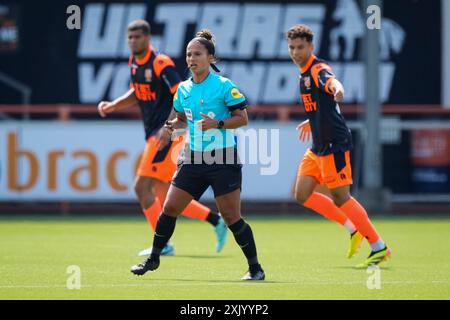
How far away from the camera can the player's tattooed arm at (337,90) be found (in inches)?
435

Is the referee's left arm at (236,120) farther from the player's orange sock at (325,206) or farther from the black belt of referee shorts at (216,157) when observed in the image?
the player's orange sock at (325,206)

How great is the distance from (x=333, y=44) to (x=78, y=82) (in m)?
4.88

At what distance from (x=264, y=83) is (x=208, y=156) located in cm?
1277

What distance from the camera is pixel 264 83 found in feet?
75.8

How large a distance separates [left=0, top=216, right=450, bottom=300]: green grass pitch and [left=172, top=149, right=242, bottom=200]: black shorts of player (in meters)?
0.80

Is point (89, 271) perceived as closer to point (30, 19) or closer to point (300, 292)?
point (300, 292)

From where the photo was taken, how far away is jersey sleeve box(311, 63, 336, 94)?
11867 mm

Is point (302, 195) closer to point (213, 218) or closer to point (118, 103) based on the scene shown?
point (213, 218)

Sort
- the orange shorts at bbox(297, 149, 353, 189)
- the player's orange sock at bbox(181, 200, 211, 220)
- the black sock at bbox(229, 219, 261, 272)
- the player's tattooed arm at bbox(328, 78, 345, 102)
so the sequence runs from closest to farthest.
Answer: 1. the black sock at bbox(229, 219, 261, 272)
2. the player's tattooed arm at bbox(328, 78, 345, 102)
3. the orange shorts at bbox(297, 149, 353, 189)
4. the player's orange sock at bbox(181, 200, 211, 220)

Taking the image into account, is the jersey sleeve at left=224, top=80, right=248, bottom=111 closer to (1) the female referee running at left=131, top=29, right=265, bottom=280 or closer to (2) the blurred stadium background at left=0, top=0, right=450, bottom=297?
(1) the female referee running at left=131, top=29, right=265, bottom=280

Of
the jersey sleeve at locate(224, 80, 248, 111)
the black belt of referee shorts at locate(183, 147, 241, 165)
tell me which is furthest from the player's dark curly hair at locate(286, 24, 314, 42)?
the black belt of referee shorts at locate(183, 147, 241, 165)

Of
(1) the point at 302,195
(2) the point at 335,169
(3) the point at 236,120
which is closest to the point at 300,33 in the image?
(2) the point at 335,169

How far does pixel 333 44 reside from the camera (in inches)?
912
